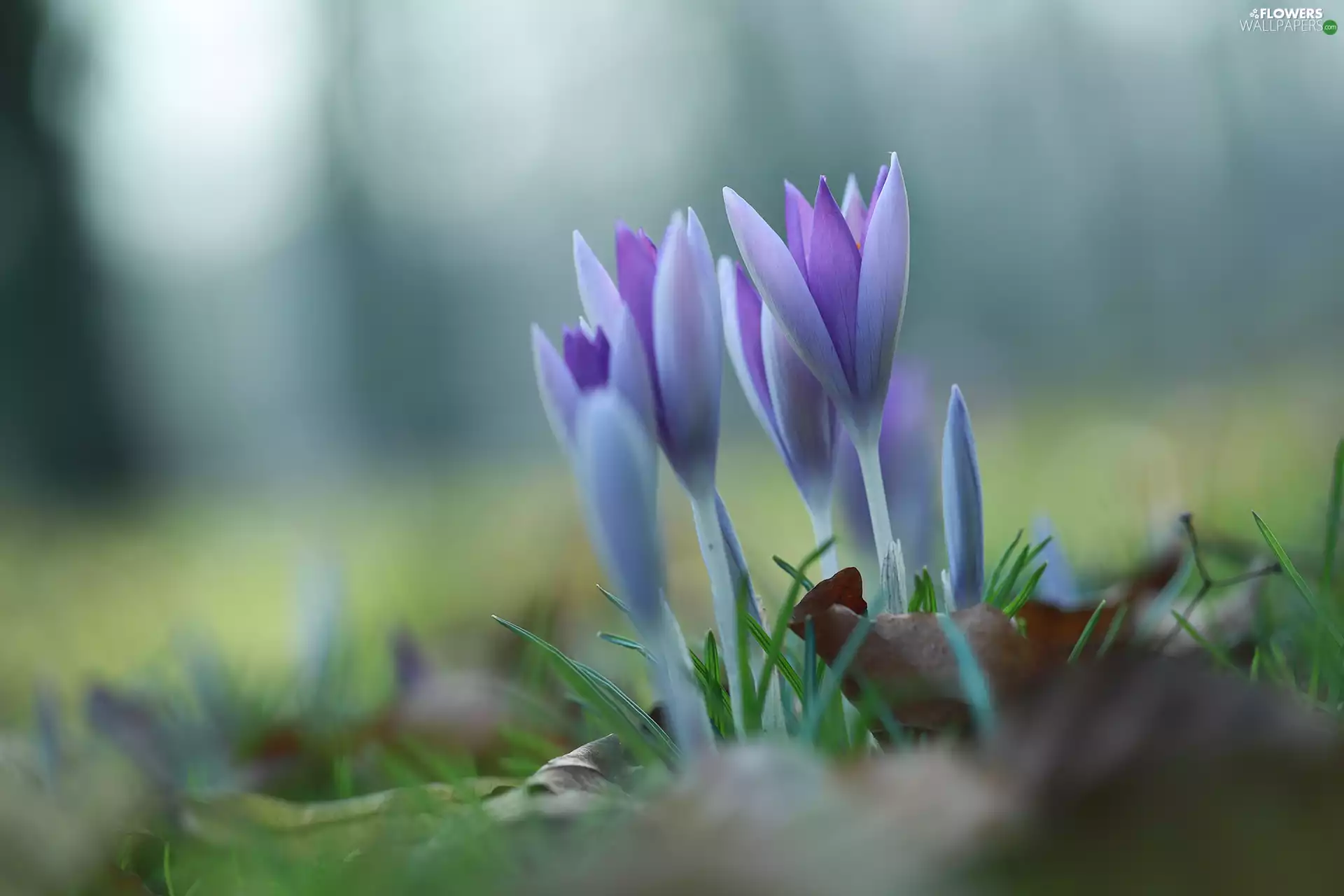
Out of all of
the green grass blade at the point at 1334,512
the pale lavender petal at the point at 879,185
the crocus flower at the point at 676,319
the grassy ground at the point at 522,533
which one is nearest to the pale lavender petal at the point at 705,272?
the crocus flower at the point at 676,319

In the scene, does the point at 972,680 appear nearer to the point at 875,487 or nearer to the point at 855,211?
the point at 875,487

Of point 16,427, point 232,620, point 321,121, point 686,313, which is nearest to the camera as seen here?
→ point 686,313

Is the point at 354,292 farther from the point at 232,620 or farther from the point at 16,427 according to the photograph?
the point at 232,620

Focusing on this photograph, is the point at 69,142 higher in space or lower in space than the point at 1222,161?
higher

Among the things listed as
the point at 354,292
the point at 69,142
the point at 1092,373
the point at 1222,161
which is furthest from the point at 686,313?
the point at 354,292

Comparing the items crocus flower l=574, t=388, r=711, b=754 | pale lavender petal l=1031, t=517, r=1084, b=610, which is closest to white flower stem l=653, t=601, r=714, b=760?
crocus flower l=574, t=388, r=711, b=754

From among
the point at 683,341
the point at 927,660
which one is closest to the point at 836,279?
the point at 683,341
